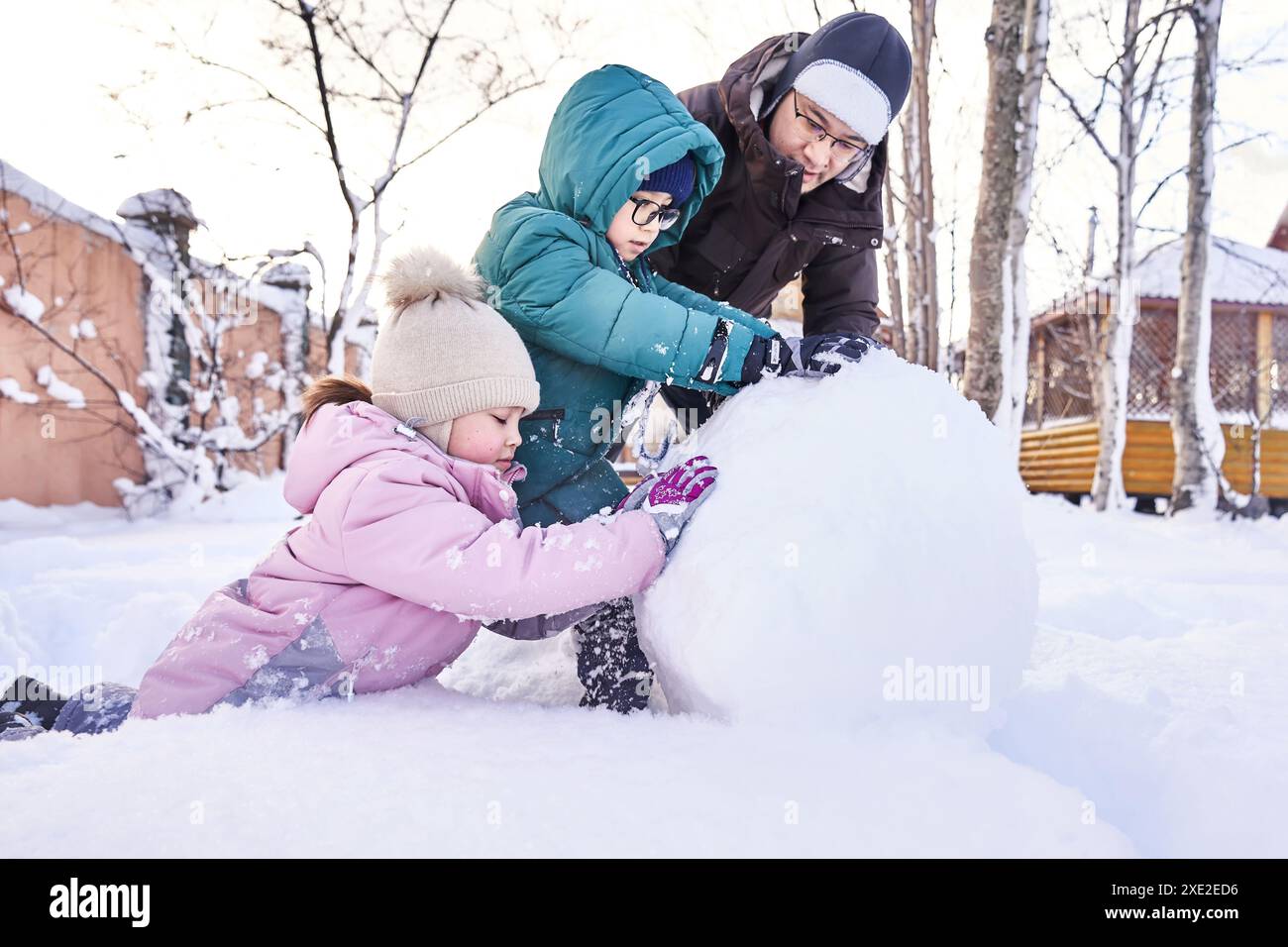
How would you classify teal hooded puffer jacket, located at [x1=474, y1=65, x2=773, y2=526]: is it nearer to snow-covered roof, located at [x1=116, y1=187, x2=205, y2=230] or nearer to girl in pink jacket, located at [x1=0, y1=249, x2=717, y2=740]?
girl in pink jacket, located at [x1=0, y1=249, x2=717, y2=740]

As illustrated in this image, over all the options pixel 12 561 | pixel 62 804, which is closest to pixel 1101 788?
pixel 62 804

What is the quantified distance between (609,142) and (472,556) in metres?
1.02

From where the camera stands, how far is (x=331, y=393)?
1881 millimetres

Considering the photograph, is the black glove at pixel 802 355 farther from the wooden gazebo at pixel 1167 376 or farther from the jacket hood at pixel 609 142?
the wooden gazebo at pixel 1167 376

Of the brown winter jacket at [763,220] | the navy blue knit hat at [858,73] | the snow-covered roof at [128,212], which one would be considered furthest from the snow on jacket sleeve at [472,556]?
the snow-covered roof at [128,212]

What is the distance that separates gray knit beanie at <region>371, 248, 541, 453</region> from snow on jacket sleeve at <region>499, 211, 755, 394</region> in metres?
0.12

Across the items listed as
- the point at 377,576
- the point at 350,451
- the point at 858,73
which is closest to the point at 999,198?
the point at 858,73

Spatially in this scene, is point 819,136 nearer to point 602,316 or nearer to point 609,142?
point 609,142

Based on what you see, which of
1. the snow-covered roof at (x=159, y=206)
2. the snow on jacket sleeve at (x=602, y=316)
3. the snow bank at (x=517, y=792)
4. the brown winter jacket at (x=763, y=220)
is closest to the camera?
the snow bank at (x=517, y=792)

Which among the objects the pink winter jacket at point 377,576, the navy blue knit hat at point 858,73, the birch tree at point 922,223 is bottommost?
the pink winter jacket at point 377,576

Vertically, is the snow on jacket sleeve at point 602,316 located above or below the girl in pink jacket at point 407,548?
above

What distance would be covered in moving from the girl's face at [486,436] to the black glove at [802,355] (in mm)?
558

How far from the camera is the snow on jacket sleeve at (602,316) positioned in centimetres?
176
